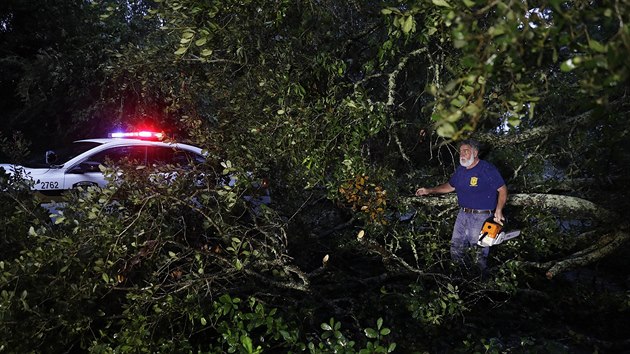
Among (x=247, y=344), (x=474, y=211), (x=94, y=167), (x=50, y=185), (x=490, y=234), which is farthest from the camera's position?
(x=94, y=167)

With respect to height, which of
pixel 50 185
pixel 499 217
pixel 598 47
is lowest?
pixel 50 185

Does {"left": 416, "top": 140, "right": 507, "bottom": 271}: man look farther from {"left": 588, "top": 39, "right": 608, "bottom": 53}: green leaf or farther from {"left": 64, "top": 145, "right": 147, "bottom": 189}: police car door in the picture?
{"left": 64, "top": 145, "right": 147, "bottom": 189}: police car door

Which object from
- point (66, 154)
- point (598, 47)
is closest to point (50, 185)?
point (66, 154)

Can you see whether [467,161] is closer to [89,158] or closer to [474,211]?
[474,211]

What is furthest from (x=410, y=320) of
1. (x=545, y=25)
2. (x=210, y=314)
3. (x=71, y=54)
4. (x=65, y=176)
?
(x=71, y=54)

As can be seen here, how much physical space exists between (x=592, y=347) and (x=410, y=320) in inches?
77.3

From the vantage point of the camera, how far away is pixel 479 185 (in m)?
4.98

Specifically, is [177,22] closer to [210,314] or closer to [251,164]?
[251,164]

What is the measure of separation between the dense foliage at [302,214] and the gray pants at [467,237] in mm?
184

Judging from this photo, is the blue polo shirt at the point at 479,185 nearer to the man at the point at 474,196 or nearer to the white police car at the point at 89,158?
the man at the point at 474,196

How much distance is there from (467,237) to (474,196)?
488 millimetres

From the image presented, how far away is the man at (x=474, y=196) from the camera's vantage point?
4945 mm

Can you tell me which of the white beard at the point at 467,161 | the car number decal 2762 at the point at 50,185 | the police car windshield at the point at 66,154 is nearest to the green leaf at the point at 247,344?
the white beard at the point at 467,161

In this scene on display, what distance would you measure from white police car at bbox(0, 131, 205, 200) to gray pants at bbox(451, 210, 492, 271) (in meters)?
3.90
